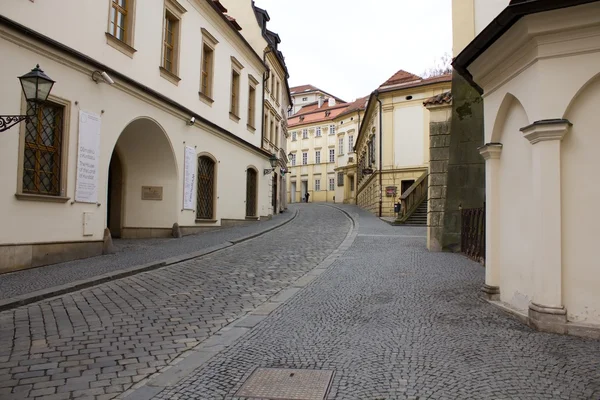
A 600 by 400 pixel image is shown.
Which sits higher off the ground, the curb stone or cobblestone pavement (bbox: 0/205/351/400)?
the curb stone

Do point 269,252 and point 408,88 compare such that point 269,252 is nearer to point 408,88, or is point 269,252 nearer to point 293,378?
point 293,378

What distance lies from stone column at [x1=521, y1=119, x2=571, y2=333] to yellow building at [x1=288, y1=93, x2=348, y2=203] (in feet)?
180

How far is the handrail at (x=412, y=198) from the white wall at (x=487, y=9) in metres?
13.4

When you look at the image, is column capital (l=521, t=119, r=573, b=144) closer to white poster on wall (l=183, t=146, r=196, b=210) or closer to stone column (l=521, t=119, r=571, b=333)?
stone column (l=521, t=119, r=571, b=333)

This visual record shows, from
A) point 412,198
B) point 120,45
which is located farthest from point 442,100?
point 412,198

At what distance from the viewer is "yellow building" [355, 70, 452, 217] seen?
1213 inches

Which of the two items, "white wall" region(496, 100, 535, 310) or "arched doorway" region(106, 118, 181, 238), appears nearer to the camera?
"white wall" region(496, 100, 535, 310)

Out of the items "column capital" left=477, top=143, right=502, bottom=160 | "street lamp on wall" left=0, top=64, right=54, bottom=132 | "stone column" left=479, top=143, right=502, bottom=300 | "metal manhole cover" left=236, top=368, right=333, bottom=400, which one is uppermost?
"street lamp on wall" left=0, top=64, right=54, bottom=132

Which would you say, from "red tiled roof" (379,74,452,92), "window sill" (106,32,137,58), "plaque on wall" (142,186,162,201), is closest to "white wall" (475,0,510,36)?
"window sill" (106,32,137,58)

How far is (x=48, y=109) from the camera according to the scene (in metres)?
9.82

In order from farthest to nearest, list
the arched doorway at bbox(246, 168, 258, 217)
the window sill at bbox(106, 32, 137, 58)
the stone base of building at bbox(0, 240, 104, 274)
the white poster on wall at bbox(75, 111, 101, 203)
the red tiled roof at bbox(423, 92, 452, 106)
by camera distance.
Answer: the arched doorway at bbox(246, 168, 258, 217) → the red tiled roof at bbox(423, 92, 452, 106) → the window sill at bbox(106, 32, 137, 58) → the white poster on wall at bbox(75, 111, 101, 203) → the stone base of building at bbox(0, 240, 104, 274)

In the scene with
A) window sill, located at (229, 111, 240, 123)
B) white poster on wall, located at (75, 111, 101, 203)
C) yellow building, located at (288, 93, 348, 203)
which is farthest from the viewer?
yellow building, located at (288, 93, 348, 203)

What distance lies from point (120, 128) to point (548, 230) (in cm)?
1039

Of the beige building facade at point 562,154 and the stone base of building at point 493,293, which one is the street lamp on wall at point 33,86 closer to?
the beige building facade at point 562,154
